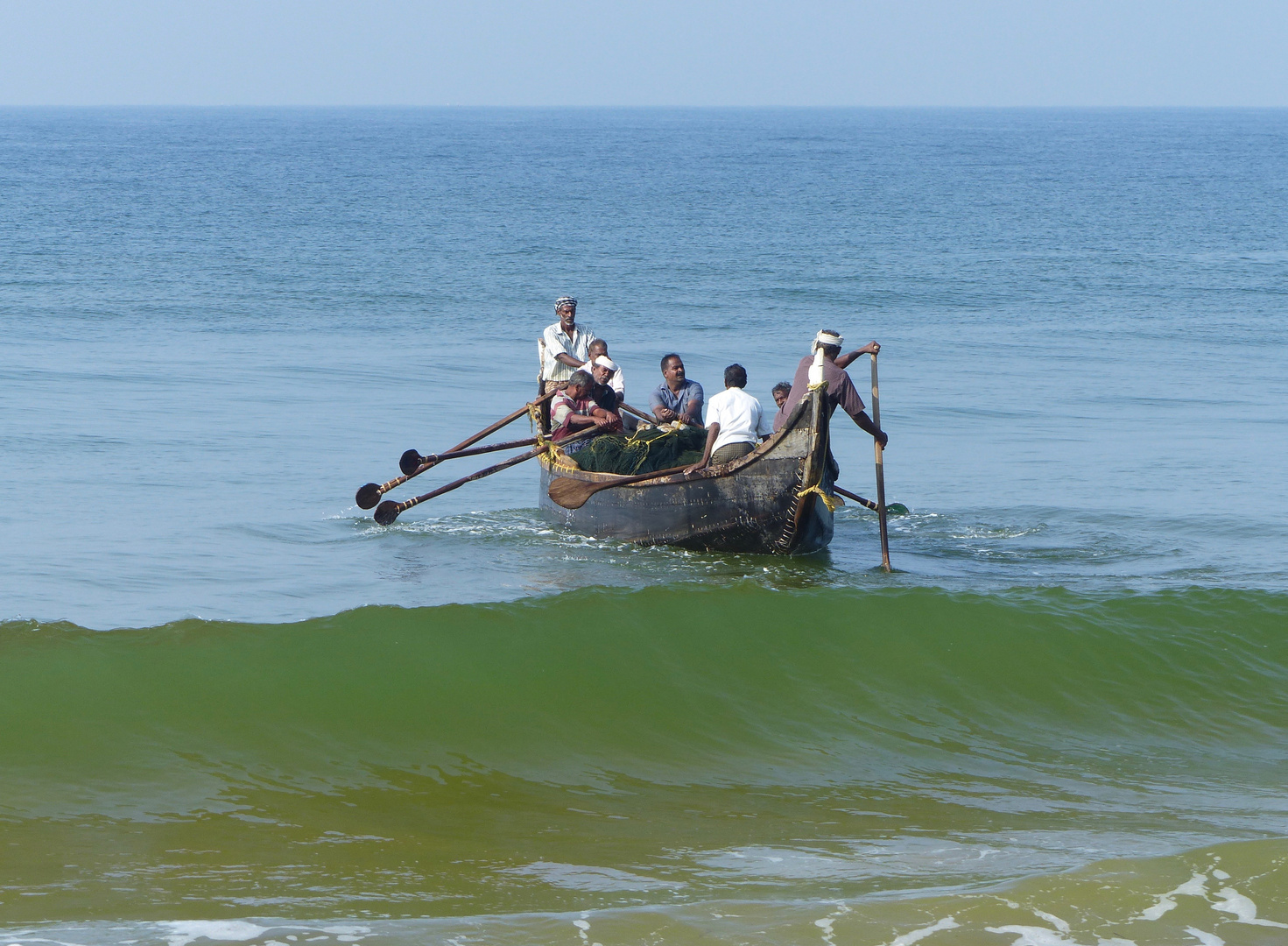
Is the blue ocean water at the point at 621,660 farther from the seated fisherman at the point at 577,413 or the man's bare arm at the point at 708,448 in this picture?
the seated fisherman at the point at 577,413

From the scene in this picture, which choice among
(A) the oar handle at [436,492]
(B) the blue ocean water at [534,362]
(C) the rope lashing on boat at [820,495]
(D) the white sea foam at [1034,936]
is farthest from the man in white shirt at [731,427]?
(D) the white sea foam at [1034,936]

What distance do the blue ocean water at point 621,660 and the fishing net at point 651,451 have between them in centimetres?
71

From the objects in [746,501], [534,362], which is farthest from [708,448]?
[534,362]

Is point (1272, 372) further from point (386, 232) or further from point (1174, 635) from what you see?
point (386, 232)

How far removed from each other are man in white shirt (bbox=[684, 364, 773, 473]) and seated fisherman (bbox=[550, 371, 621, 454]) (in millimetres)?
1440

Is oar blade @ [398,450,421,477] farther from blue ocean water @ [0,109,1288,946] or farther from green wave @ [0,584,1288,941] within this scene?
green wave @ [0,584,1288,941]

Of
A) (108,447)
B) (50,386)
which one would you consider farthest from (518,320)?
(108,447)

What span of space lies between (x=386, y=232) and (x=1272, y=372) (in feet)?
89.2

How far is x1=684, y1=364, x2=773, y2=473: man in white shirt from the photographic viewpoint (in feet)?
34.1

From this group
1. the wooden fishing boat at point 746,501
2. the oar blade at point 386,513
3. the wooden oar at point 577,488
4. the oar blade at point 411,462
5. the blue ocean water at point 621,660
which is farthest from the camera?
the oar blade at point 411,462

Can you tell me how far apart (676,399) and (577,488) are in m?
1.21

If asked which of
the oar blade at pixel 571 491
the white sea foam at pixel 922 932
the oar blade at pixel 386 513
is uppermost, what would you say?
the oar blade at pixel 571 491

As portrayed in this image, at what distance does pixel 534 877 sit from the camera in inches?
217

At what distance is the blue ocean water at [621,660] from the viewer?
5.33 meters
